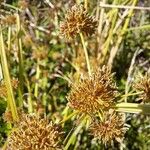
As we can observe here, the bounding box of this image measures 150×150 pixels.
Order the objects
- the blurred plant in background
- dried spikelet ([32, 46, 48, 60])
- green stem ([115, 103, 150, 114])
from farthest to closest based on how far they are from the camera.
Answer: dried spikelet ([32, 46, 48, 60]) < the blurred plant in background < green stem ([115, 103, 150, 114])

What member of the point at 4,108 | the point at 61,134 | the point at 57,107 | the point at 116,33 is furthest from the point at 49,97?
the point at 61,134

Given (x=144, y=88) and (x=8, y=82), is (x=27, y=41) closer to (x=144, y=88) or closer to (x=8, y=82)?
(x=8, y=82)

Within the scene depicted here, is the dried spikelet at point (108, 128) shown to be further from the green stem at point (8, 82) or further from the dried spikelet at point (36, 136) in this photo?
the green stem at point (8, 82)

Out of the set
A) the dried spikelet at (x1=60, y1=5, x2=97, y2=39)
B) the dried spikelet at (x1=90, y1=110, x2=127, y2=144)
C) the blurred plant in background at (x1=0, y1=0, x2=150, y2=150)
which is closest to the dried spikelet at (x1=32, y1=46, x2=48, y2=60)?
the blurred plant in background at (x1=0, y1=0, x2=150, y2=150)

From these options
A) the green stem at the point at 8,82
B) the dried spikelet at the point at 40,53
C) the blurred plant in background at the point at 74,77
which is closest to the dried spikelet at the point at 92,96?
the blurred plant in background at the point at 74,77

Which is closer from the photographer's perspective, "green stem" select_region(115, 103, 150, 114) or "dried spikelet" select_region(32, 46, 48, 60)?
"green stem" select_region(115, 103, 150, 114)

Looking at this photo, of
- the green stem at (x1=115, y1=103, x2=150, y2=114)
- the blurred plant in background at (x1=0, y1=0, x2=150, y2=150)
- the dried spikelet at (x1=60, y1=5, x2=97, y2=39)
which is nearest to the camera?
the green stem at (x1=115, y1=103, x2=150, y2=114)

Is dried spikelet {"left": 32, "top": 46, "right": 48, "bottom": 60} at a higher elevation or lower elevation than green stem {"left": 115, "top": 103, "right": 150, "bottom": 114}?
lower

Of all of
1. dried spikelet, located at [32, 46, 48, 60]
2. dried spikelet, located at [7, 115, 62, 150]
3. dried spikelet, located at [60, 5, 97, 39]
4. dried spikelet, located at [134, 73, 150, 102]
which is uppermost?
dried spikelet, located at [60, 5, 97, 39]

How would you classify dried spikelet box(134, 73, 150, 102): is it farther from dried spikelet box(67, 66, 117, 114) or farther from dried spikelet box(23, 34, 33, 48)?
dried spikelet box(23, 34, 33, 48)
